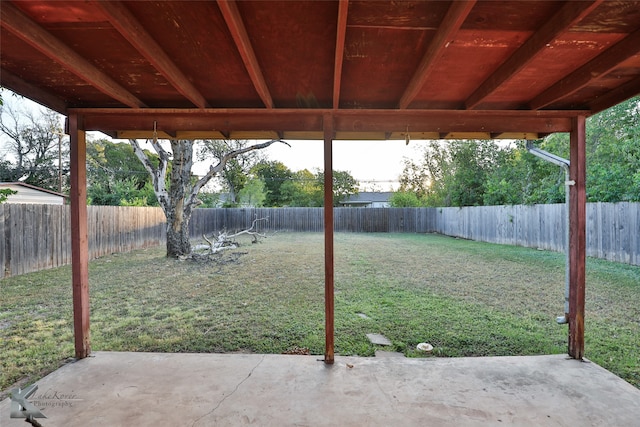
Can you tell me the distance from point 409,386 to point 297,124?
2.05 metres

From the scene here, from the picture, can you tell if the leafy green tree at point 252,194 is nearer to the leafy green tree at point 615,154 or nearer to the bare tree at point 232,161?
the bare tree at point 232,161

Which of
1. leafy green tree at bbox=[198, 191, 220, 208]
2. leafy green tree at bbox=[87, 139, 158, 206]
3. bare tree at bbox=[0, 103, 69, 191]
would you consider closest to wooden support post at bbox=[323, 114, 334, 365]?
leafy green tree at bbox=[87, 139, 158, 206]

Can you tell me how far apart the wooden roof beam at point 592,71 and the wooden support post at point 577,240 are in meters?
0.47

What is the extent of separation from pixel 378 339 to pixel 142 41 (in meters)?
2.83

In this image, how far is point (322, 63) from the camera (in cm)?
184

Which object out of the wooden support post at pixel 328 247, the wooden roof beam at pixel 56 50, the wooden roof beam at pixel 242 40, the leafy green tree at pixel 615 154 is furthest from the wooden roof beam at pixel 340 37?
the leafy green tree at pixel 615 154

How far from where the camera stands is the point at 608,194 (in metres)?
7.32

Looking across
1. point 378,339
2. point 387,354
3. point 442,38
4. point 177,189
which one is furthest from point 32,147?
point 442,38

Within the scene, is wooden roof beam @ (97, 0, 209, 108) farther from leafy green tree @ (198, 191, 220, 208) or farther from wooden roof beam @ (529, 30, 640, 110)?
leafy green tree @ (198, 191, 220, 208)

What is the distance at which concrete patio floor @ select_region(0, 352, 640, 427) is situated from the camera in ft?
5.56

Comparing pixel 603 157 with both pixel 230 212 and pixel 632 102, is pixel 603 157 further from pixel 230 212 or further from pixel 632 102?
pixel 230 212

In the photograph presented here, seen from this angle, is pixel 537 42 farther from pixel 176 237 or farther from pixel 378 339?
pixel 176 237

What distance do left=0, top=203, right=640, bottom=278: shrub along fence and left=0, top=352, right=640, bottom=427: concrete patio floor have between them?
15.2ft

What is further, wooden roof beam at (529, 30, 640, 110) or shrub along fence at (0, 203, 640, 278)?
shrub along fence at (0, 203, 640, 278)
